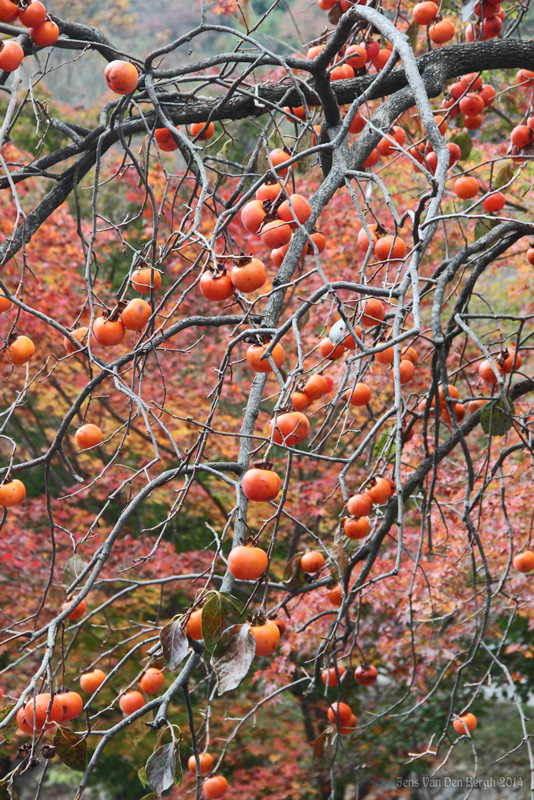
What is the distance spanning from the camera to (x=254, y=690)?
5.52 meters

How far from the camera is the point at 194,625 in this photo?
1.17 meters

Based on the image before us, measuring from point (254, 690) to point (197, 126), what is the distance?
455 cm

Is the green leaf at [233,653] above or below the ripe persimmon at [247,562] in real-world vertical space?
below

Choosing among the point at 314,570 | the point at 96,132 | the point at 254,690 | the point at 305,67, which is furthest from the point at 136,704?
the point at 254,690

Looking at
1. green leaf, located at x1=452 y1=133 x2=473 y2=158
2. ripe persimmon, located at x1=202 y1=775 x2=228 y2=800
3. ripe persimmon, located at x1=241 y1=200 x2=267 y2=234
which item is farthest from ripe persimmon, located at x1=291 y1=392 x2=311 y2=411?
green leaf, located at x1=452 y1=133 x2=473 y2=158

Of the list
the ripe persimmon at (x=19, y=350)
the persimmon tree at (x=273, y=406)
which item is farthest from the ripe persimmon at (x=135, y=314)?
the ripe persimmon at (x=19, y=350)

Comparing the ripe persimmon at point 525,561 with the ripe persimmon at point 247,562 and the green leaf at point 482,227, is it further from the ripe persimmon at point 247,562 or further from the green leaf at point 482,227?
the ripe persimmon at point 247,562

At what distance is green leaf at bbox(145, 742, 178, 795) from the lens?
1.08 m

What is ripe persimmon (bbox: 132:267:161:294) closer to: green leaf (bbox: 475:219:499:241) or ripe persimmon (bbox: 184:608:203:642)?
ripe persimmon (bbox: 184:608:203:642)

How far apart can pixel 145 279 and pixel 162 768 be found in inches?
32.4

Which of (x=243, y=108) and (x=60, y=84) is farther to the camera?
(x=60, y=84)

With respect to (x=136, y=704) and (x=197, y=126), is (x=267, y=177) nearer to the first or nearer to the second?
(x=197, y=126)

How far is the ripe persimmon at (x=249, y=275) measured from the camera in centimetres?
116

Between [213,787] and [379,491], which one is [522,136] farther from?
[213,787]
